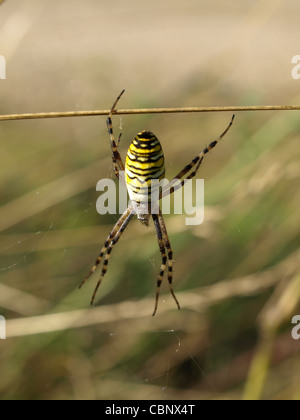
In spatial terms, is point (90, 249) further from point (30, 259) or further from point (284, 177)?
point (284, 177)

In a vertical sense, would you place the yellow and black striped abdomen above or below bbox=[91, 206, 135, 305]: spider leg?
below

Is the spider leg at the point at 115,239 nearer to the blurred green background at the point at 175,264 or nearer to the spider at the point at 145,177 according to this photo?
the spider at the point at 145,177

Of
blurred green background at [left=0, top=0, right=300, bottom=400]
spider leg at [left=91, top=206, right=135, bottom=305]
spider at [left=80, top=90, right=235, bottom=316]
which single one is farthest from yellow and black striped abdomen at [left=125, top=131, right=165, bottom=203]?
spider leg at [left=91, top=206, right=135, bottom=305]

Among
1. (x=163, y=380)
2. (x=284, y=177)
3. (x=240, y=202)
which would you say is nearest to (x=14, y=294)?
(x=163, y=380)

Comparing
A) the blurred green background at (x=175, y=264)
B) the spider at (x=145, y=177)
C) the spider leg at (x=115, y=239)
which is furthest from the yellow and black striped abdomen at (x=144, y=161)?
the spider leg at (x=115, y=239)

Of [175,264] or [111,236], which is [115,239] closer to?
[111,236]

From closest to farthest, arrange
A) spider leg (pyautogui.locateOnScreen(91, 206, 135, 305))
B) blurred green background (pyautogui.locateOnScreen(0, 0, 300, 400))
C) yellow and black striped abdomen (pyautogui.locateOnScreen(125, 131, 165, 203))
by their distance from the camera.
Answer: yellow and black striped abdomen (pyautogui.locateOnScreen(125, 131, 165, 203)) → blurred green background (pyautogui.locateOnScreen(0, 0, 300, 400)) → spider leg (pyautogui.locateOnScreen(91, 206, 135, 305))

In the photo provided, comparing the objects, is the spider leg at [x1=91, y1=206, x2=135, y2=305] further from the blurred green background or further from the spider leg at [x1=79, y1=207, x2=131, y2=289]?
the blurred green background
